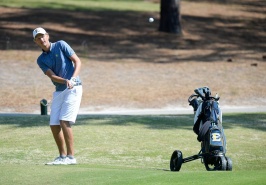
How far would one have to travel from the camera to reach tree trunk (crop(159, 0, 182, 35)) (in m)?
31.7

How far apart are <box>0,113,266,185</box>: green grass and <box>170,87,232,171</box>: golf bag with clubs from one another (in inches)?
10.0

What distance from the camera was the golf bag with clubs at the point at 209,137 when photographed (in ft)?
34.2

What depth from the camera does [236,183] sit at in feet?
28.3

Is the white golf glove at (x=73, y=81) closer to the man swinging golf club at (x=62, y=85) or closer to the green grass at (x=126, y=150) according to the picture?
the man swinging golf club at (x=62, y=85)

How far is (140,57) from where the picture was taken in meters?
28.9

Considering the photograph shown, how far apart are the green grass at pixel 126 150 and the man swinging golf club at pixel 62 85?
17.2 inches

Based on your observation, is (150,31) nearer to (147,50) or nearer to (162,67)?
(147,50)

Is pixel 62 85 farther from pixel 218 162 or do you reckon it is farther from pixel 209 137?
pixel 218 162

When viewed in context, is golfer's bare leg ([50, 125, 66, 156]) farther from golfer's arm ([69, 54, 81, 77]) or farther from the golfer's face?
the golfer's face

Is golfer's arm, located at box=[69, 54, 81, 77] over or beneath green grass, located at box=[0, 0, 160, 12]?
over

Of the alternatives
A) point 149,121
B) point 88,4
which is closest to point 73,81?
point 149,121

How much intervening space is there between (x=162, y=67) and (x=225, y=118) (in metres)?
9.96

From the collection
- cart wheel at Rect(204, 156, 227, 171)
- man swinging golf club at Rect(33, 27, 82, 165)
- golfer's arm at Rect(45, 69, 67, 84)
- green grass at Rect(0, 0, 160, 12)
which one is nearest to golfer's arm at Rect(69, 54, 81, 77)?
man swinging golf club at Rect(33, 27, 82, 165)

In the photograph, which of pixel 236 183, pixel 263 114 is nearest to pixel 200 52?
pixel 263 114
